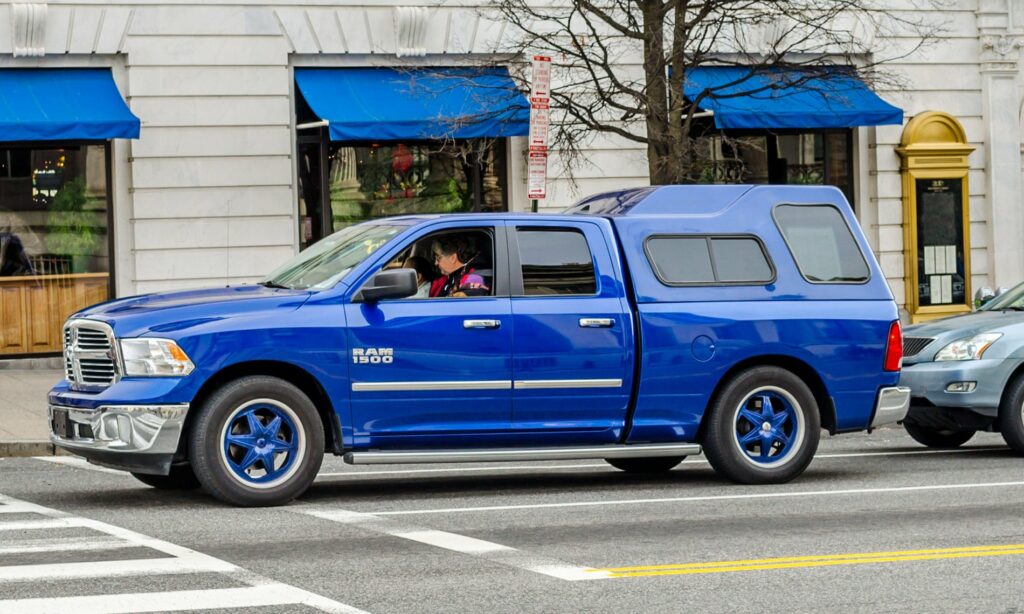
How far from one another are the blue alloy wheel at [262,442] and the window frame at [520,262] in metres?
1.67

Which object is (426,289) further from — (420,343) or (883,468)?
(883,468)

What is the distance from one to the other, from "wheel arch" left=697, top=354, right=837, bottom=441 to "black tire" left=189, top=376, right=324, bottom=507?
2692mm

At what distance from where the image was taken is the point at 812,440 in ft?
35.7

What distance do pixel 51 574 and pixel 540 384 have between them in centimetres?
366

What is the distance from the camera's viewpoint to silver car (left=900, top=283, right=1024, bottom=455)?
12.5m

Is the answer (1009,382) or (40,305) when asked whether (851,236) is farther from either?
(40,305)

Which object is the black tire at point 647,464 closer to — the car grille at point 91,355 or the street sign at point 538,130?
the car grille at point 91,355

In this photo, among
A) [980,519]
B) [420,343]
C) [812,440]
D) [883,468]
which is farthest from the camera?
[883,468]

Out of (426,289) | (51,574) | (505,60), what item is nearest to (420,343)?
(426,289)

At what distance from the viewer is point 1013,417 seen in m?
12.5

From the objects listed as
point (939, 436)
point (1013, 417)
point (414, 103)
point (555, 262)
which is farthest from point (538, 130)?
point (414, 103)

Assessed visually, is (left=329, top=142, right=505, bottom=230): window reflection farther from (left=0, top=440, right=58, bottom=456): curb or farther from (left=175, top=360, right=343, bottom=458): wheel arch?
(left=175, top=360, right=343, bottom=458): wheel arch

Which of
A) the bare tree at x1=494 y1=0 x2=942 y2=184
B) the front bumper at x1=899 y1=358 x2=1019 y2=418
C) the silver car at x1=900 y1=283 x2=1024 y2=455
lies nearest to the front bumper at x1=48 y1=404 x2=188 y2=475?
the front bumper at x1=899 y1=358 x2=1019 y2=418

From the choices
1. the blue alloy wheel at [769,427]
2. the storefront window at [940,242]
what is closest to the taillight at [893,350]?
the blue alloy wheel at [769,427]
